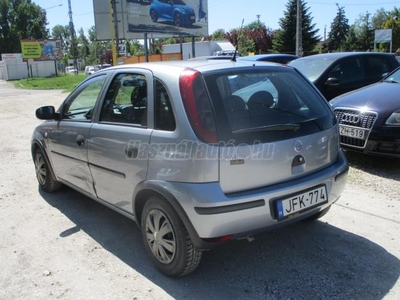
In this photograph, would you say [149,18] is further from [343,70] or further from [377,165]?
[377,165]

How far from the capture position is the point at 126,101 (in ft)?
11.3

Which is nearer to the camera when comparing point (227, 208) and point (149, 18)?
point (227, 208)

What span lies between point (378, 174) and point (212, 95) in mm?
3559

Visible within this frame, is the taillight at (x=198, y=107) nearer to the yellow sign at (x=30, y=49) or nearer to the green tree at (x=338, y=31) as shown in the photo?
the yellow sign at (x=30, y=49)

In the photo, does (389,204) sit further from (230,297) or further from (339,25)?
(339,25)

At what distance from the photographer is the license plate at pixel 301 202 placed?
2734 mm

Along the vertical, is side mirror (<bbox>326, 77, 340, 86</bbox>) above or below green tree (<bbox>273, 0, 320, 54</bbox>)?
below

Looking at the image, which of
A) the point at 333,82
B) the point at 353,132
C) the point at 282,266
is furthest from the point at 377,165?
the point at 282,266

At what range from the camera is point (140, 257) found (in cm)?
331

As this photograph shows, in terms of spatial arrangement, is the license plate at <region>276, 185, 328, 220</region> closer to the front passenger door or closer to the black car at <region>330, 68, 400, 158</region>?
the front passenger door

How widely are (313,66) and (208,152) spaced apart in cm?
646

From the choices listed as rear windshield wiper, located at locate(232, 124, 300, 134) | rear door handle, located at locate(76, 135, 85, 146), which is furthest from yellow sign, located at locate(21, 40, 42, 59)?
rear windshield wiper, located at locate(232, 124, 300, 134)

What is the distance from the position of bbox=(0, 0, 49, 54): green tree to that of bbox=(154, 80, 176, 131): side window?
77784 millimetres

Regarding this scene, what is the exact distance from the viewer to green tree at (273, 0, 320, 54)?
4859 cm
